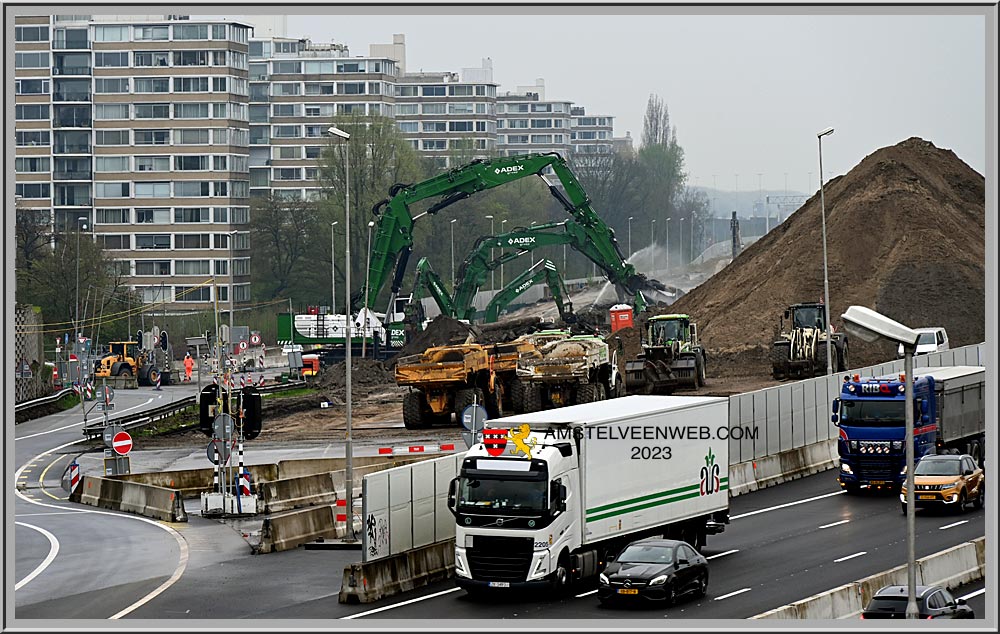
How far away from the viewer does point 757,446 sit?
139 ft

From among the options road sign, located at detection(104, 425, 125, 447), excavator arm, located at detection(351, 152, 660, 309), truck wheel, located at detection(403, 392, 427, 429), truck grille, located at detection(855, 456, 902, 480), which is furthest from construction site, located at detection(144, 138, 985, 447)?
truck grille, located at detection(855, 456, 902, 480)

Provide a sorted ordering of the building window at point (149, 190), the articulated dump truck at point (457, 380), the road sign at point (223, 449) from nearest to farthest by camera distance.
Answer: the road sign at point (223, 449) < the articulated dump truck at point (457, 380) < the building window at point (149, 190)

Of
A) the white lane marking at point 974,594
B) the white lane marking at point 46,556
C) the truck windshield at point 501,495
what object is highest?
the truck windshield at point 501,495

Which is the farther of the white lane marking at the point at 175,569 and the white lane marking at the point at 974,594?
the white lane marking at the point at 175,569

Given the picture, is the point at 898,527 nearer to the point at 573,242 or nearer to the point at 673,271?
the point at 573,242

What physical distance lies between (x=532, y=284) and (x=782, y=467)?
46511mm

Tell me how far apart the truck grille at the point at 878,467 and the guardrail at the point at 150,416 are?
31130 millimetres

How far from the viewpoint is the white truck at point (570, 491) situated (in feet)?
89.0

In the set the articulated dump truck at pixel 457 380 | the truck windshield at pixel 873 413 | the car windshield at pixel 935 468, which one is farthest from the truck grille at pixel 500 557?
the articulated dump truck at pixel 457 380

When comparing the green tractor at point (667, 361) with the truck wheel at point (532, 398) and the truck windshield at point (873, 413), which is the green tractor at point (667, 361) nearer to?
the truck wheel at point (532, 398)

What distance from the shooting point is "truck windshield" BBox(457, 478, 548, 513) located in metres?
27.1

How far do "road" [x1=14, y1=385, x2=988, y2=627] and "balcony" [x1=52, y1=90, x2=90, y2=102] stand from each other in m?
113

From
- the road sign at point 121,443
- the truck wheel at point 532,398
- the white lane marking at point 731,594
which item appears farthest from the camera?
the truck wheel at point 532,398

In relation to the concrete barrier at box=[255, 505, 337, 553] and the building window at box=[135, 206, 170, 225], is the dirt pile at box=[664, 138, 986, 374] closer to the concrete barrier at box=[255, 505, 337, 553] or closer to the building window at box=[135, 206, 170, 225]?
the concrete barrier at box=[255, 505, 337, 553]
